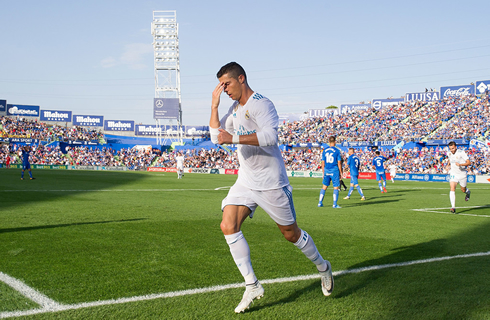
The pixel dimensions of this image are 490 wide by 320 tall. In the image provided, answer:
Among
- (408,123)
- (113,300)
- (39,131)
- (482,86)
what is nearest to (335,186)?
(113,300)

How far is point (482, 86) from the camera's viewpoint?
2120 inches

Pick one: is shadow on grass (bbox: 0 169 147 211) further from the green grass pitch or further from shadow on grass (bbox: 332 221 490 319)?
shadow on grass (bbox: 332 221 490 319)

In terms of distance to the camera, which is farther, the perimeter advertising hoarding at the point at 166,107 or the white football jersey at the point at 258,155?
the perimeter advertising hoarding at the point at 166,107

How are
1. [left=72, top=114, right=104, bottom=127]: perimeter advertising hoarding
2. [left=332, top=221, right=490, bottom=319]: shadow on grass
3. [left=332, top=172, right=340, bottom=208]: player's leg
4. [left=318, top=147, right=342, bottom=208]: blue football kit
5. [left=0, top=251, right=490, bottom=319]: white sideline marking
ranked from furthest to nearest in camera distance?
[left=72, top=114, right=104, bottom=127]: perimeter advertising hoarding
[left=318, top=147, right=342, bottom=208]: blue football kit
[left=332, top=172, right=340, bottom=208]: player's leg
[left=332, top=221, right=490, bottom=319]: shadow on grass
[left=0, top=251, right=490, bottom=319]: white sideline marking

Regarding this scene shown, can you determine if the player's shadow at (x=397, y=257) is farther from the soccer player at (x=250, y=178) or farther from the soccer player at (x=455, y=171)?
the soccer player at (x=455, y=171)

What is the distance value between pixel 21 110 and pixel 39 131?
11016mm

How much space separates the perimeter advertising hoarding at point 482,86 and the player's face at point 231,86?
5878 centimetres

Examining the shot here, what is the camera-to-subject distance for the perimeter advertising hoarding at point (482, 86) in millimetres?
53312

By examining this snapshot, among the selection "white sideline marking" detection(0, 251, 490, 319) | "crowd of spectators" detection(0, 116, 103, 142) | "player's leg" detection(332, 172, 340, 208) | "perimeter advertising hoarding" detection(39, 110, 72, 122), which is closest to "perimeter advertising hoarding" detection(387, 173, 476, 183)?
"player's leg" detection(332, 172, 340, 208)

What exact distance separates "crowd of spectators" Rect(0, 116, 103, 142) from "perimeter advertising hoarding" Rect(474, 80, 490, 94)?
60750 mm

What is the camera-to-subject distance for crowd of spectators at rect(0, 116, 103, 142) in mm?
65944

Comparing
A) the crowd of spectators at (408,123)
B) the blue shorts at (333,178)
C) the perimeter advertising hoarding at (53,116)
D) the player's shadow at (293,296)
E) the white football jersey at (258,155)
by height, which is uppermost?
the perimeter advertising hoarding at (53,116)

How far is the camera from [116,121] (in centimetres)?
8506

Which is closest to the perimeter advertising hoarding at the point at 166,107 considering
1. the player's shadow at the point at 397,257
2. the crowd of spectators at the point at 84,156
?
the crowd of spectators at the point at 84,156
